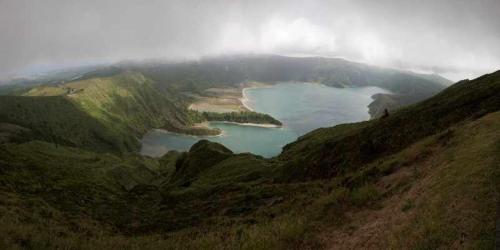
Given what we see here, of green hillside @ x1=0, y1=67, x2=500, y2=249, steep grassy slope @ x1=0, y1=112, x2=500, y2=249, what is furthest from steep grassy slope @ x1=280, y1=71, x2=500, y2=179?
steep grassy slope @ x1=0, y1=112, x2=500, y2=249

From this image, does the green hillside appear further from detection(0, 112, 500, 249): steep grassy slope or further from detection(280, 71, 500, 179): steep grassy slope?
detection(280, 71, 500, 179): steep grassy slope

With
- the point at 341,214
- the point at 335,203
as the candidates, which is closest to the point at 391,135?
the point at 335,203

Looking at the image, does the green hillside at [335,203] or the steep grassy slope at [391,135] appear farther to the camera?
the steep grassy slope at [391,135]

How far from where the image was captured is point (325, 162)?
53.2 meters

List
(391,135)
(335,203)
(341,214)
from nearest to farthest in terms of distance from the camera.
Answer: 1. (341,214)
2. (335,203)
3. (391,135)

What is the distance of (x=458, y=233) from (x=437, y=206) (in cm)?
392

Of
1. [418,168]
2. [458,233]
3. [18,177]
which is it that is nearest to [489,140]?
[418,168]

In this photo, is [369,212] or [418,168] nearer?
[369,212]

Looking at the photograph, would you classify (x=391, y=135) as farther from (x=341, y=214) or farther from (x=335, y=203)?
(x=341, y=214)

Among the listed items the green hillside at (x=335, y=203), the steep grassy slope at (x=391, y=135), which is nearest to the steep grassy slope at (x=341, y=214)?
the green hillside at (x=335, y=203)

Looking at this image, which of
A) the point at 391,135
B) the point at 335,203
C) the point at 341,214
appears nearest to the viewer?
the point at 341,214

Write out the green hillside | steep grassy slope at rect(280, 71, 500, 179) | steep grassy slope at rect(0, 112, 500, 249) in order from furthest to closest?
steep grassy slope at rect(280, 71, 500, 179), the green hillside, steep grassy slope at rect(0, 112, 500, 249)

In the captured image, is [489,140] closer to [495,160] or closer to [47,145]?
[495,160]

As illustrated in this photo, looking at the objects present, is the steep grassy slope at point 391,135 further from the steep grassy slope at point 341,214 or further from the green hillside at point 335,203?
the steep grassy slope at point 341,214
